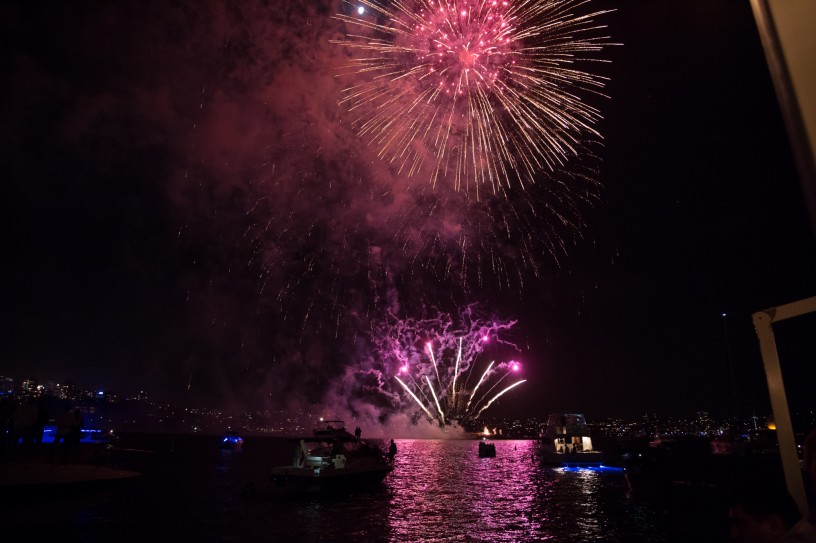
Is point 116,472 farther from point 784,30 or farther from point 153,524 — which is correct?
point 784,30

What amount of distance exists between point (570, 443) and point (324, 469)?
97.6 feet

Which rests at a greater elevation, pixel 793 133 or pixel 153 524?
pixel 793 133

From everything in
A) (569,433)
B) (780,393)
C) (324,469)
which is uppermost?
(780,393)

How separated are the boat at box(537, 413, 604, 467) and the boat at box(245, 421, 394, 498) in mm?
23223

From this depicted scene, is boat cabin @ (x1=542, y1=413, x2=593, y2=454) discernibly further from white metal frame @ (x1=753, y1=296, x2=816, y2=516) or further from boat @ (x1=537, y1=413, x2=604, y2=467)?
white metal frame @ (x1=753, y1=296, x2=816, y2=516)

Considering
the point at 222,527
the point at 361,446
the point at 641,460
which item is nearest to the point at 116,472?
the point at 222,527

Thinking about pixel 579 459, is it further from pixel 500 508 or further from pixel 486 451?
pixel 486 451

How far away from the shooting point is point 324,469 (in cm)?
2494

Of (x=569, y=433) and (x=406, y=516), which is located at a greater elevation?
(x=569, y=433)

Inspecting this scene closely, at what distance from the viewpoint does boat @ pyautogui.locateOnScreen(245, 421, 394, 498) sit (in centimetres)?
2477

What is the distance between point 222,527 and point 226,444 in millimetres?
86663

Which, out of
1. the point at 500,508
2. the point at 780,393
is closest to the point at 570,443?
the point at 500,508

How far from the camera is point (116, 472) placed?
71.4 ft

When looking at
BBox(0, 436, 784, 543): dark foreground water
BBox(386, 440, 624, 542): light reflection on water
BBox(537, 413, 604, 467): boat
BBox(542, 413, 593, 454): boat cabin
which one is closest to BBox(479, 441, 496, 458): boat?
BBox(537, 413, 604, 467): boat
